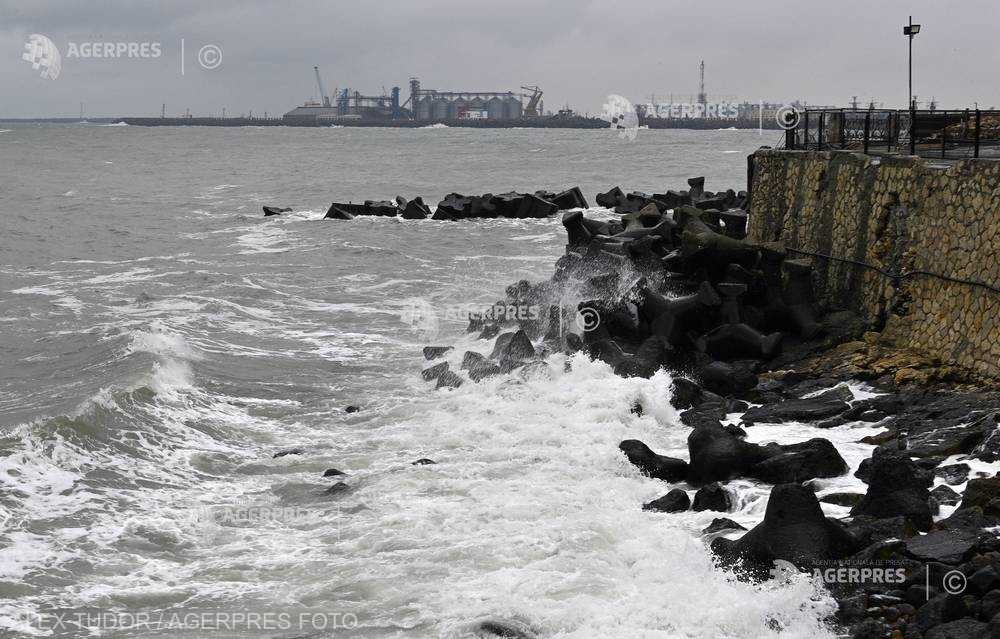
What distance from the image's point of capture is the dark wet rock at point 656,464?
1074cm

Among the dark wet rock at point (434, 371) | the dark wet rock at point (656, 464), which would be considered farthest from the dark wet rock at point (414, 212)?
the dark wet rock at point (656, 464)

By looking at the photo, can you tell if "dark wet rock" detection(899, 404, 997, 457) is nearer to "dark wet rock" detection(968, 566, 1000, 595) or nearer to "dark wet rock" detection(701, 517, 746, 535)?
→ "dark wet rock" detection(701, 517, 746, 535)

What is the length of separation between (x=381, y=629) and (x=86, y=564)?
10.2ft

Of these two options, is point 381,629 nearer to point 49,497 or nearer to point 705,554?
point 705,554

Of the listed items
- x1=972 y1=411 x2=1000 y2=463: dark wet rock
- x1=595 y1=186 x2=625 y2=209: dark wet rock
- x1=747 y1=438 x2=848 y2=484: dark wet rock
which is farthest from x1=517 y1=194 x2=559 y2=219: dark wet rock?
x1=972 y1=411 x2=1000 y2=463: dark wet rock

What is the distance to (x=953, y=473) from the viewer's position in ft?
31.3

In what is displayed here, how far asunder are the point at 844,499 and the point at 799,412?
9.96ft

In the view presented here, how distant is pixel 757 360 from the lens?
14891 millimetres

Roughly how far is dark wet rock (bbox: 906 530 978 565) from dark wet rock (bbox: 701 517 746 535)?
1.52 meters

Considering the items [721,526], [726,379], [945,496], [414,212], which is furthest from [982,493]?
[414,212]

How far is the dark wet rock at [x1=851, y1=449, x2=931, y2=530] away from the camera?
8.49 metres

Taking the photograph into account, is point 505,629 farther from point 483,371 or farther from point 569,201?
point 569,201

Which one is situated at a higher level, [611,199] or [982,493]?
[611,199]

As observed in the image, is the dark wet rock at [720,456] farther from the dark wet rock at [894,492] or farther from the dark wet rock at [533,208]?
the dark wet rock at [533,208]
